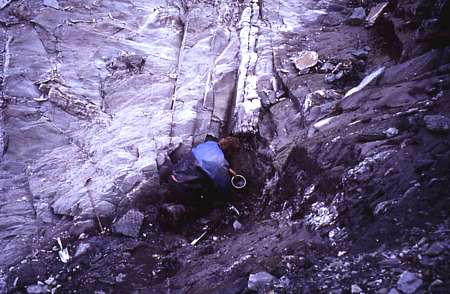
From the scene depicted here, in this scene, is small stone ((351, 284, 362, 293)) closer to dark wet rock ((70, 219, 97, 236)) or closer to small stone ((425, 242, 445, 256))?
small stone ((425, 242, 445, 256))

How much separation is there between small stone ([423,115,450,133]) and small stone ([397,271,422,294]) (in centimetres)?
103

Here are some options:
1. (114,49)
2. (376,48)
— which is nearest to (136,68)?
(114,49)

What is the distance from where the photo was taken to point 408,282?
182cm

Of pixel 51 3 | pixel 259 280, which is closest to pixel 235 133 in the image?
pixel 259 280

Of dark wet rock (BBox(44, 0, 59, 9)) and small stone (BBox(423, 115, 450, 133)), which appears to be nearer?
small stone (BBox(423, 115, 450, 133))

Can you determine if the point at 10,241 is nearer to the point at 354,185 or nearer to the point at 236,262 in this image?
the point at 236,262

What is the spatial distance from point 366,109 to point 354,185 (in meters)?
0.89

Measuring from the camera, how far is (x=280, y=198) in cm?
324

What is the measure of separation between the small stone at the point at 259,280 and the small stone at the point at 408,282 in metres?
0.73

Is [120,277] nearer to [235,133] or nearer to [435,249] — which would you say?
[235,133]

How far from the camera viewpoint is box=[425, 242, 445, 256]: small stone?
1880mm

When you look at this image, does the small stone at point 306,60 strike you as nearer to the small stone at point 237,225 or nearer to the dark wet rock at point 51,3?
the small stone at point 237,225

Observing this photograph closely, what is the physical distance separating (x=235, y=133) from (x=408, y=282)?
2465 millimetres

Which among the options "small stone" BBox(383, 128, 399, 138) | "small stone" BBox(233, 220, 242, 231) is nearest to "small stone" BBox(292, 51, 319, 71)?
"small stone" BBox(383, 128, 399, 138)
